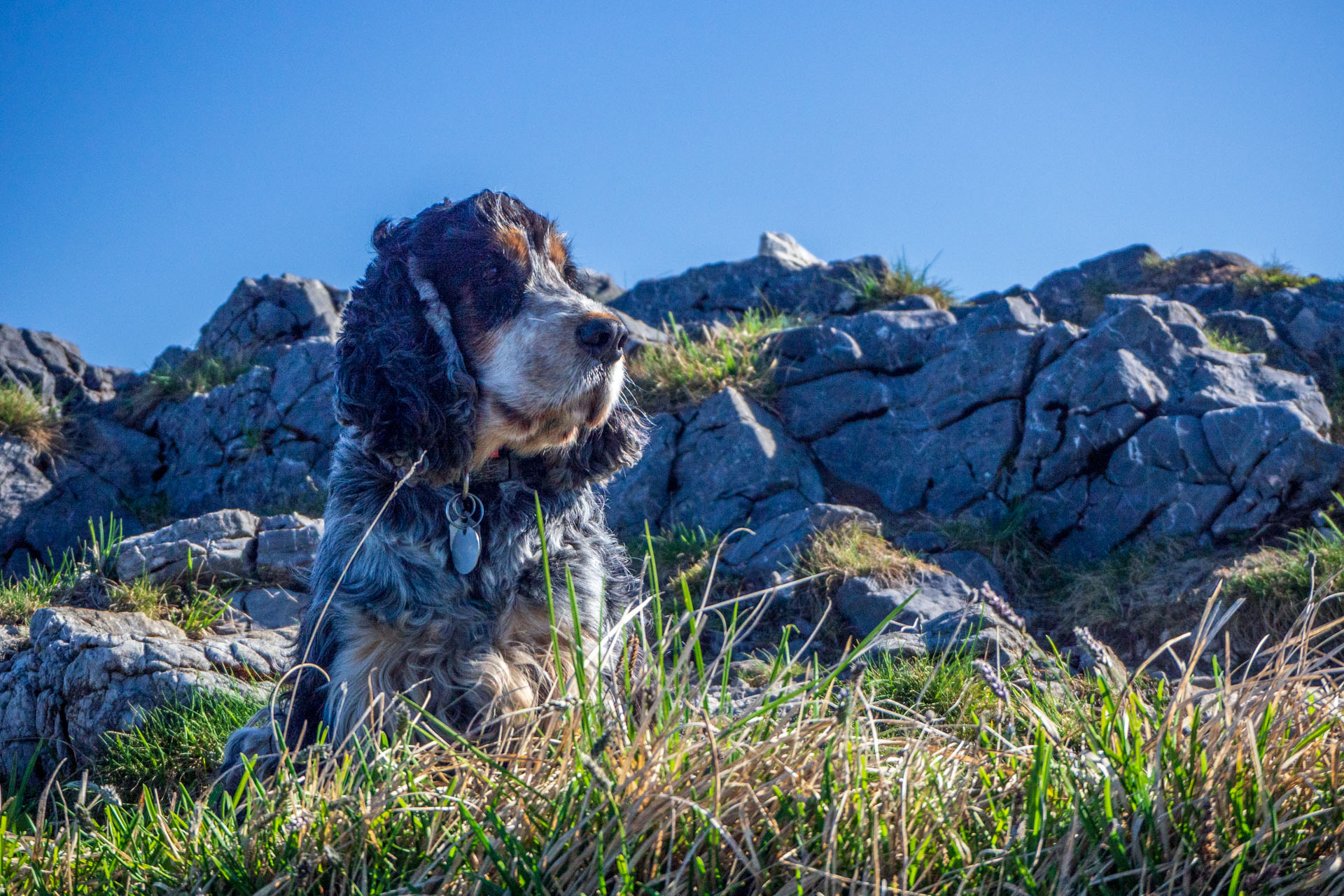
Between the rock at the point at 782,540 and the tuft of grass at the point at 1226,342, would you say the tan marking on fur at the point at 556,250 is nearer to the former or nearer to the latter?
the rock at the point at 782,540

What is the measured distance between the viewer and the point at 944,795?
2.18 m

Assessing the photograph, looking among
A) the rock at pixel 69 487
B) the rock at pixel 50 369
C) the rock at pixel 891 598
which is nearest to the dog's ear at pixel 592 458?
the rock at pixel 891 598

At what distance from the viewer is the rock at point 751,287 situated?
1392 centimetres

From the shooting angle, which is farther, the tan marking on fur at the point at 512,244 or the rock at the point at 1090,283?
the rock at the point at 1090,283

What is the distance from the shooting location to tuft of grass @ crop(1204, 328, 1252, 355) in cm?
1016

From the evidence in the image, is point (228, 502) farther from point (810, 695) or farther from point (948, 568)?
point (810, 695)

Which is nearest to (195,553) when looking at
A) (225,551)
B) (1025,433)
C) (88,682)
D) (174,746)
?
(225,551)

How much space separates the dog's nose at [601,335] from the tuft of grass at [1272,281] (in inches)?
475

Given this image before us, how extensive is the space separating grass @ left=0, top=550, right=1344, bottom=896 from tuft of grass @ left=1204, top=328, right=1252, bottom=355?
8830 mm

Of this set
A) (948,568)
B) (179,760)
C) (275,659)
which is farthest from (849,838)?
(948,568)

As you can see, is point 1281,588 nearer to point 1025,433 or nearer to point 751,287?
point 1025,433

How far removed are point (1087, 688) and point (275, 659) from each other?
171 inches

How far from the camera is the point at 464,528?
3.31 metres

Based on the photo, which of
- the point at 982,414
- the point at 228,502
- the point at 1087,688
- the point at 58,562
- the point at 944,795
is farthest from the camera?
the point at 228,502
